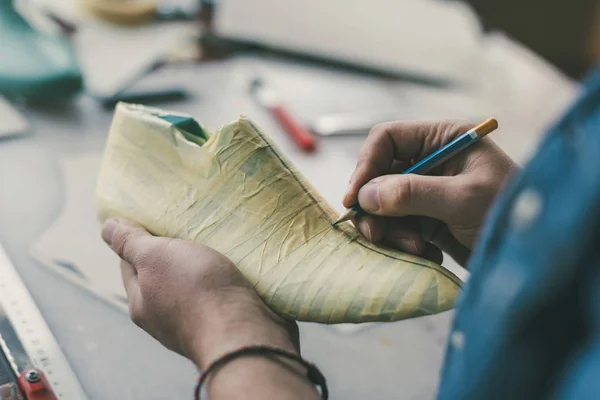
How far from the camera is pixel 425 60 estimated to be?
1403mm

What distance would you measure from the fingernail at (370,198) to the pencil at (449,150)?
10 mm

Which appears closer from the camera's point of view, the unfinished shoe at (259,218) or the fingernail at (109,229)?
the unfinished shoe at (259,218)

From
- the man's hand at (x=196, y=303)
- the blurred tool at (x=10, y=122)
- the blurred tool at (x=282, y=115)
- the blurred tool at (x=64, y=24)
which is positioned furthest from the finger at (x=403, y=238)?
the blurred tool at (x=64, y=24)

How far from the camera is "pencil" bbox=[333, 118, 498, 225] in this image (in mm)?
622

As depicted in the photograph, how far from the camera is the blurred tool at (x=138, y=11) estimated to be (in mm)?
1397

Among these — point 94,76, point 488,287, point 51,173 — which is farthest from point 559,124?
point 94,76

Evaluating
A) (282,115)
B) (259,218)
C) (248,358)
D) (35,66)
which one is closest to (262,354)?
(248,358)

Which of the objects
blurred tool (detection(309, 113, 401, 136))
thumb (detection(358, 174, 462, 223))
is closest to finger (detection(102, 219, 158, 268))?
thumb (detection(358, 174, 462, 223))

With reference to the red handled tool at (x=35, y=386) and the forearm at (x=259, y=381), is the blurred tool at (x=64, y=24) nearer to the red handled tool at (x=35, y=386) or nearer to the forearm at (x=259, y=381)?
the red handled tool at (x=35, y=386)

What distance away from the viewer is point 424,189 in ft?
1.96

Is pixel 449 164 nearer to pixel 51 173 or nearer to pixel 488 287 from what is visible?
pixel 488 287

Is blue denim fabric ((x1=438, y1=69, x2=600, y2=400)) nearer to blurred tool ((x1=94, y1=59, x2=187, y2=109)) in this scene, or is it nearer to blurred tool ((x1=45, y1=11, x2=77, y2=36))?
blurred tool ((x1=94, y1=59, x2=187, y2=109))

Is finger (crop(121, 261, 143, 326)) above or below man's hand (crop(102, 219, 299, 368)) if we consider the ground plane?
below

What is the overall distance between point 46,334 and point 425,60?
99 centimetres
